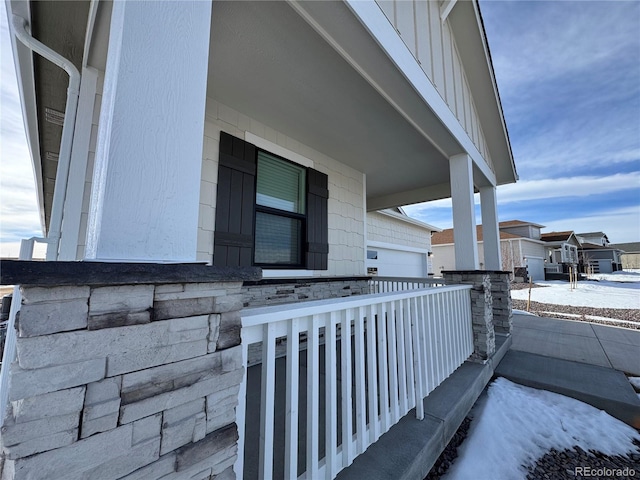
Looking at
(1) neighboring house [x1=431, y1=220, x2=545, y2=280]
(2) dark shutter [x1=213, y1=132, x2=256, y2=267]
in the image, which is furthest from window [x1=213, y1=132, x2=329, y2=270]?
(1) neighboring house [x1=431, y1=220, x2=545, y2=280]

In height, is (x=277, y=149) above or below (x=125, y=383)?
above

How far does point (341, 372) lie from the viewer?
5.37 ft

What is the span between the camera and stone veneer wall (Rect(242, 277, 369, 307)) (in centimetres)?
312

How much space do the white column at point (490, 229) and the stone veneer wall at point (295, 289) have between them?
2.46 metres

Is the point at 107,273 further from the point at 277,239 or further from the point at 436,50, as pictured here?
the point at 436,50

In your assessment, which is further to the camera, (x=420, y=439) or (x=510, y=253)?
(x=510, y=253)

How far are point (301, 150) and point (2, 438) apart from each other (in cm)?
377

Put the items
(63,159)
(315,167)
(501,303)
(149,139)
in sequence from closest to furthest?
(149,139)
(63,159)
(315,167)
(501,303)

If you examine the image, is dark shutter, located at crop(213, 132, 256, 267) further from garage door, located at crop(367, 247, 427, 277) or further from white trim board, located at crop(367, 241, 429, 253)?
garage door, located at crop(367, 247, 427, 277)

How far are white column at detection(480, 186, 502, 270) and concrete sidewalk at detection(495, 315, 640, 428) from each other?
1.39 meters

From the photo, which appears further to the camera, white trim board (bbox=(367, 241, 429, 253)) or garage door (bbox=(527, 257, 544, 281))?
garage door (bbox=(527, 257, 544, 281))

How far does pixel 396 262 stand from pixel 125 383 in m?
7.87

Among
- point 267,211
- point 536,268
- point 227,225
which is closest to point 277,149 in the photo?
point 267,211

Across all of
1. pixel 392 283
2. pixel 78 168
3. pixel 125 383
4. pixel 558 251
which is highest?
pixel 558 251
